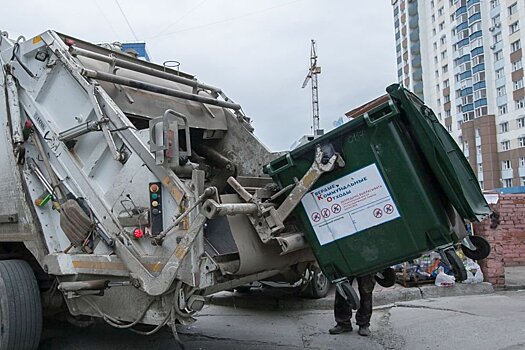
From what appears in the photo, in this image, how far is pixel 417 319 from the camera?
5805 mm

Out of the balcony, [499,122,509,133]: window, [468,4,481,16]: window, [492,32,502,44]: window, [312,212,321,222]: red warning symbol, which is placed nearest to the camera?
[312,212,321,222]: red warning symbol

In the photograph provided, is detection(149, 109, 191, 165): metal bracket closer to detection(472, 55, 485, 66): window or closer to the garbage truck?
the garbage truck

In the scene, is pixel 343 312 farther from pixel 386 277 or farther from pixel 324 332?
pixel 386 277

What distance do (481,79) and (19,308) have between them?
5038 cm

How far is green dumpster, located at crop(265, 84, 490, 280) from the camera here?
3.66 m

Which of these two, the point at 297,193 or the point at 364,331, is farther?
the point at 364,331

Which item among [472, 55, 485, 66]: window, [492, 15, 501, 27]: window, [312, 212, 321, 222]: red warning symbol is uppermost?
[492, 15, 501, 27]: window

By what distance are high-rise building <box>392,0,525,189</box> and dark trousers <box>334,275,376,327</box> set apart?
42.6 meters

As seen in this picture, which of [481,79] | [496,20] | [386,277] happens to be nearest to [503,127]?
[481,79]

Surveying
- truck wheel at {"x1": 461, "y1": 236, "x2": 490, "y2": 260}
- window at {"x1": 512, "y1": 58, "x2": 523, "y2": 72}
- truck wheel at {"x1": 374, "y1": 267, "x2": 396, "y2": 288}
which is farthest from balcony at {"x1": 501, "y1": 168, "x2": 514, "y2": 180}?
truck wheel at {"x1": 461, "y1": 236, "x2": 490, "y2": 260}

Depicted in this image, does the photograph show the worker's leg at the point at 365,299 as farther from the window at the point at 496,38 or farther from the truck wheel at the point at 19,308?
the window at the point at 496,38

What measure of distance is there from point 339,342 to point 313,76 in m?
49.5

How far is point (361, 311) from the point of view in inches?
205

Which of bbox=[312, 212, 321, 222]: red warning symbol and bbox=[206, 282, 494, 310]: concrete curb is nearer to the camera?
bbox=[312, 212, 321, 222]: red warning symbol
